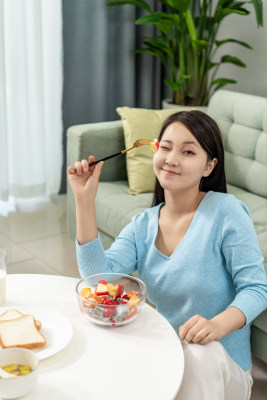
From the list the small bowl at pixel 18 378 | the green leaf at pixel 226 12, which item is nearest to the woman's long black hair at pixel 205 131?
the small bowl at pixel 18 378

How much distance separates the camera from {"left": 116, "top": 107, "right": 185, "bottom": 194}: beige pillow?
2.53 meters

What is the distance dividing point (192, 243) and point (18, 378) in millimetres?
631

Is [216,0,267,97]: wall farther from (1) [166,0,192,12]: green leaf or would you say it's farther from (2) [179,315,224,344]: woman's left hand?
(2) [179,315,224,344]: woman's left hand

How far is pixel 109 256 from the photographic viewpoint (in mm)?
1428

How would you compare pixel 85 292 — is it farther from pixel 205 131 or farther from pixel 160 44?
pixel 160 44

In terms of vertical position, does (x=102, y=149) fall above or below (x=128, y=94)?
below

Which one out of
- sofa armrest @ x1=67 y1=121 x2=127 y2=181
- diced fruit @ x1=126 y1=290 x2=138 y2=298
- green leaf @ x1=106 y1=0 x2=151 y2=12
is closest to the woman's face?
diced fruit @ x1=126 y1=290 x2=138 y2=298

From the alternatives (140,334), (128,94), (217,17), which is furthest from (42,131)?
(140,334)

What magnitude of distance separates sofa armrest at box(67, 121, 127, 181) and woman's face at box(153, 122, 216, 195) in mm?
1195

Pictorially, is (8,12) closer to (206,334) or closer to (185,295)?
(185,295)

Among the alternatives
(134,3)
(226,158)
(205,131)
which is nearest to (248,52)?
(134,3)

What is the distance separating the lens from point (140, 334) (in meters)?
1.15

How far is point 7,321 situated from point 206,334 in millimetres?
416

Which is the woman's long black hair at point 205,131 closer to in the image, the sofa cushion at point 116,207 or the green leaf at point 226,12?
the sofa cushion at point 116,207
